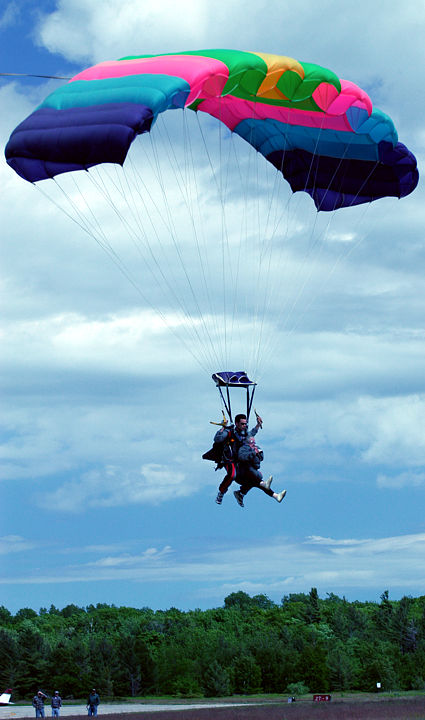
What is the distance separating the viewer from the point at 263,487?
17.5 m

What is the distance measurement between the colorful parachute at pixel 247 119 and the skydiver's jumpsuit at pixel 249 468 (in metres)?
5.72

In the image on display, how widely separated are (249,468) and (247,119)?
26.0 feet

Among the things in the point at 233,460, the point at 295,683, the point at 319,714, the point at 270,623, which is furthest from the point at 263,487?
the point at 270,623

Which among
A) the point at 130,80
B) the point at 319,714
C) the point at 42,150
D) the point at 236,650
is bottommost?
the point at 319,714

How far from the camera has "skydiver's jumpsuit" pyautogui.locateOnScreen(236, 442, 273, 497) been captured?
17016 millimetres

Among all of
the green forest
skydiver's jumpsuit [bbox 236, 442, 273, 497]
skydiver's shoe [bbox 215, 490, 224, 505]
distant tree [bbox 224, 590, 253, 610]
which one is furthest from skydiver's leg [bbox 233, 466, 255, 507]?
distant tree [bbox 224, 590, 253, 610]

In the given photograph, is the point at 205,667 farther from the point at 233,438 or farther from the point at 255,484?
the point at 233,438

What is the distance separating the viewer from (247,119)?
20234mm

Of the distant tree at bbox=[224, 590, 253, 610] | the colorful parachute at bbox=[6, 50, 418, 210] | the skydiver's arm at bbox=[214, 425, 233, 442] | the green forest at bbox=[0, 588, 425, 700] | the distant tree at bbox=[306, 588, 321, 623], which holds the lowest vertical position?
the green forest at bbox=[0, 588, 425, 700]

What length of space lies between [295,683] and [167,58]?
40.8 metres

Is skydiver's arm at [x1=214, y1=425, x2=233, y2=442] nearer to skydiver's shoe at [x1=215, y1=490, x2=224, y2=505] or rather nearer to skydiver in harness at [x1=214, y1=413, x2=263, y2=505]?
skydiver in harness at [x1=214, y1=413, x2=263, y2=505]

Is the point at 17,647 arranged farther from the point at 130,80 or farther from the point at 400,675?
the point at 130,80

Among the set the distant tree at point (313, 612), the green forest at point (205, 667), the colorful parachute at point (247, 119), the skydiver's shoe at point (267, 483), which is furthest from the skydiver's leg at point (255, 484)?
the distant tree at point (313, 612)

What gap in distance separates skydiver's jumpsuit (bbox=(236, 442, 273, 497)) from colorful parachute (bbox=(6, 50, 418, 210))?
5724 mm
